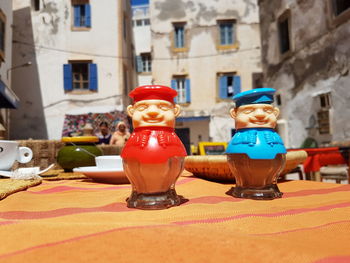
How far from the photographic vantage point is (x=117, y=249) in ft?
1.47

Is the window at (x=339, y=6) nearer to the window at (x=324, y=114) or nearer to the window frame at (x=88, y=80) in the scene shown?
the window at (x=324, y=114)

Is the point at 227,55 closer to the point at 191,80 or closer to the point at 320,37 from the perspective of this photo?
the point at 191,80

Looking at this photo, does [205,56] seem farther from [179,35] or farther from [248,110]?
[248,110]

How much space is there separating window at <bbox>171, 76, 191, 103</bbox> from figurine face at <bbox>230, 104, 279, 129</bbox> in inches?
413

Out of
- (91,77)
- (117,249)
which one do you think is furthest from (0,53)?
(117,249)

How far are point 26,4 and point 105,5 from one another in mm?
2600

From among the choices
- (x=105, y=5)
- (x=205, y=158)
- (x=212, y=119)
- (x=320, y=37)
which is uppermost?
(x=105, y=5)

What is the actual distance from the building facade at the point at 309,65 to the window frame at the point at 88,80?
5.37 meters

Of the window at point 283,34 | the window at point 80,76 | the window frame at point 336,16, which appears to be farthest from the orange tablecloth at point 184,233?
the window at point 80,76

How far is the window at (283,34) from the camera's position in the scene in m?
7.11

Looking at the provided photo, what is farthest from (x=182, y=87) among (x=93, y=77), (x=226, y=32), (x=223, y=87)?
(x=93, y=77)

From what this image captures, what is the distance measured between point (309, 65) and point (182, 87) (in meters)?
6.08

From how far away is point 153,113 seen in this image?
0.93 meters

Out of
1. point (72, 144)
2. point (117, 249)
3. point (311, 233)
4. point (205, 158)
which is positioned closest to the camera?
point (117, 249)
